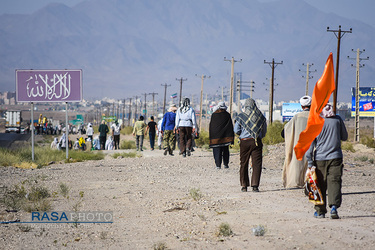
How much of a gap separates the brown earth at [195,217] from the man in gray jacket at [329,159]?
0.92 feet

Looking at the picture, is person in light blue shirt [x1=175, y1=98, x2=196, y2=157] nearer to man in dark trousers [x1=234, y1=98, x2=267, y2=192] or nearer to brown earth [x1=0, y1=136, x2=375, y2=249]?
brown earth [x1=0, y1=136, x2=375, y2=249]

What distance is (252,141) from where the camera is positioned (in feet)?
36.9

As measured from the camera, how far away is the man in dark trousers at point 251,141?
1119cm

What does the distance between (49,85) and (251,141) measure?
460 inches

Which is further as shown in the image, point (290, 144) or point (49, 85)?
point (49, 85)

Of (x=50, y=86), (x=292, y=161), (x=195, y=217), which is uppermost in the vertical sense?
(x=50, y=86)

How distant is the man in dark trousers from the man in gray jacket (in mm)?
2867

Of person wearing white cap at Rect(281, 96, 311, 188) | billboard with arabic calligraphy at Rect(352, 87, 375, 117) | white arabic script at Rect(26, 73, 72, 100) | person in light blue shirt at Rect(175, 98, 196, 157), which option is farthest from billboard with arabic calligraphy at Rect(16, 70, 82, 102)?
billboard with arabic calligraphy at Rect(352, 87, 375, 117)

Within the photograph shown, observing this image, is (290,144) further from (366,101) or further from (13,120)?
(13,120)

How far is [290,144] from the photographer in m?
10.7

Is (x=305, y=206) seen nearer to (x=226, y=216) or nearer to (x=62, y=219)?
(x=226, y=216)

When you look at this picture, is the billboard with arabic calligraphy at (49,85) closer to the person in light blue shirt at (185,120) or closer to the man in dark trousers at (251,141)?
the person in light blue shirt at (185,120)

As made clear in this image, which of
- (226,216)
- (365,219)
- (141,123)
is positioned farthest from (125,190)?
(141,123)

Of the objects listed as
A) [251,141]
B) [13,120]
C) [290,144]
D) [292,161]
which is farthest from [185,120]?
[13,120]
